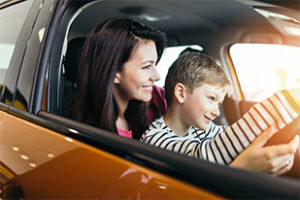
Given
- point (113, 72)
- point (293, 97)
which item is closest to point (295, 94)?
point (293, 97)

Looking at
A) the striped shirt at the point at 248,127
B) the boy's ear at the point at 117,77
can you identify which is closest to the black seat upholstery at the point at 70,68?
the boy's ear at the point at 117,77

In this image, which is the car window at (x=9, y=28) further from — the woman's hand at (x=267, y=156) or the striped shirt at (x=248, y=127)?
the woman's hand at (x=267, y=156)

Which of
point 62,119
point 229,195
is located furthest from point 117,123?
point 229,195

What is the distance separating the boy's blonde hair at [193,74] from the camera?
1214mm

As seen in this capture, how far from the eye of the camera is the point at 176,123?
4.15 feet

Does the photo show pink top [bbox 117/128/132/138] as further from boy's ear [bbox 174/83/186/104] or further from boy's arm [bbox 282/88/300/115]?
boy's arm [bbox 282/88/300/115]

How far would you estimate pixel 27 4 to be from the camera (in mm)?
1583

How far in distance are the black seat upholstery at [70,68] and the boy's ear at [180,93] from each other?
43cm

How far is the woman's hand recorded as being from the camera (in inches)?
30.8

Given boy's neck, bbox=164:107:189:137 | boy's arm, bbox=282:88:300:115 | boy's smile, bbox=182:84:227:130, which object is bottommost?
boy's neck, bbox=164:107:189:137

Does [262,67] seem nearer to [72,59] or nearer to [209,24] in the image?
[209,24]

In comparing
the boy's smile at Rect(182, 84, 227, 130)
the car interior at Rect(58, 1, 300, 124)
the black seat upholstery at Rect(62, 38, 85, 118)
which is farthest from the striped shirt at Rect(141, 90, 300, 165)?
the car interior at Rect(58, 1, 300, 124)

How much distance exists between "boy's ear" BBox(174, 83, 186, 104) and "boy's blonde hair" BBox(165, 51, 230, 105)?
1 cm

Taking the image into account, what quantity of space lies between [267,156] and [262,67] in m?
1.63
